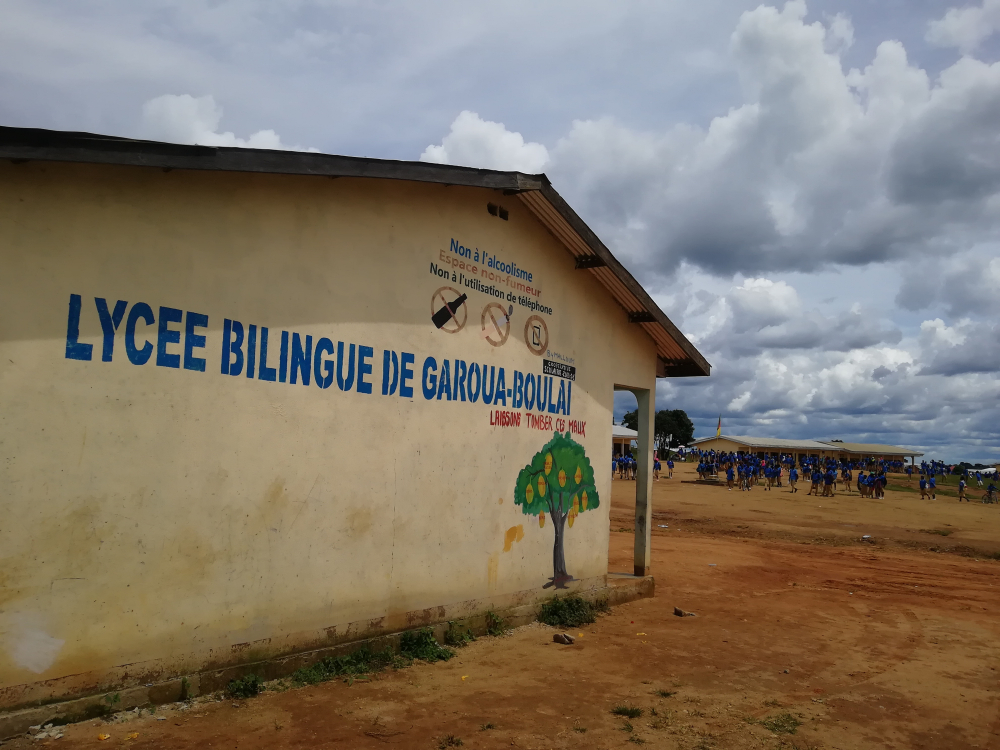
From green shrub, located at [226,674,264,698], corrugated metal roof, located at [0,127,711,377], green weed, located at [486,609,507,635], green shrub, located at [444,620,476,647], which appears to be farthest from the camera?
green weed, located at [486,609,507,635]

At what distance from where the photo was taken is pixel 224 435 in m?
5.91

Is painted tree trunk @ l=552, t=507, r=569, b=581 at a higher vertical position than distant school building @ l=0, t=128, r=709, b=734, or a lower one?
lower

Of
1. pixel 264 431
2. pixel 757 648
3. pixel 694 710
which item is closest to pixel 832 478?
pixel 757 648

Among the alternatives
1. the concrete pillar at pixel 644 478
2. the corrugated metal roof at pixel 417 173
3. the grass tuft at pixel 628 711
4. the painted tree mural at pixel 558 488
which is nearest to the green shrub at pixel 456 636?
the painted tree mural at pixel 558 488

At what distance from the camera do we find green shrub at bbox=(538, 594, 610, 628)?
9359mm

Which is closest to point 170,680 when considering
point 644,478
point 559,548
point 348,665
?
point 348,665

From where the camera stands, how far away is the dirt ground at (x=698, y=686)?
17.7 ft

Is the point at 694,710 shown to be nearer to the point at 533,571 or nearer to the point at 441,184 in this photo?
the point at 533,571

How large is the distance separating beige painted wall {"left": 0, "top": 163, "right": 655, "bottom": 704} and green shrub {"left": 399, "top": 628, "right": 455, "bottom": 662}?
0.30m

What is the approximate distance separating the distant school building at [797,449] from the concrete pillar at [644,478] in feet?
222

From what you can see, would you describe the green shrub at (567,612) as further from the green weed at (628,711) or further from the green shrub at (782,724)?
the green shrub at (782,724)

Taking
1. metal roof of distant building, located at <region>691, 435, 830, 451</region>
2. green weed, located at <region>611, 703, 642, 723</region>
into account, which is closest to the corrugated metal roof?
green weed, located at <region>611, 703, 642, 723</region>

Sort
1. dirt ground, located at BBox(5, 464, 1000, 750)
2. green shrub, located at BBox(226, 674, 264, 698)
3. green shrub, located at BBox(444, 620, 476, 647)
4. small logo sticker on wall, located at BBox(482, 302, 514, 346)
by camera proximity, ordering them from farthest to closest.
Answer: small logo sticker on wall, located at BBox(482, 302, 514, 346) → green shrub, located at BBox(444, 620, 476, 647) → green shrub, located at BBox(226, 674, 264, 698) → dirt ground, located at BBox(5, 464, 1000, 750)

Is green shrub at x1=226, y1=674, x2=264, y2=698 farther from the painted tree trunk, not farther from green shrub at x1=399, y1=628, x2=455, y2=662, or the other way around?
the painted tree trunk
